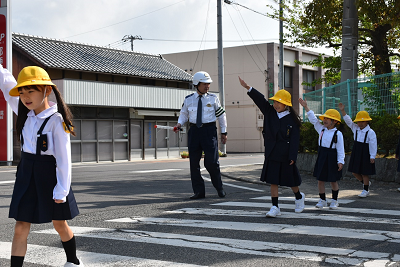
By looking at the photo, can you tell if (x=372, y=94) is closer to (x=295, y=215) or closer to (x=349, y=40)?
(x=349, y=40)

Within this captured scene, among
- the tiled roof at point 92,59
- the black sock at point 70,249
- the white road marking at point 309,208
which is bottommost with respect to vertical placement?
the white road marking at point 309,208

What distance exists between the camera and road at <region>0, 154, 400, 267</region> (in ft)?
13.6

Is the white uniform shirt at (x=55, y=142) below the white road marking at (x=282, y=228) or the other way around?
the other way around

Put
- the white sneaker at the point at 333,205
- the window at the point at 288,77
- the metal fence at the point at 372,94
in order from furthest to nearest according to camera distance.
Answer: the window at the point at 288,77 → the metal fence at the point at 372,94 → the white sneaker at the point at 333,205

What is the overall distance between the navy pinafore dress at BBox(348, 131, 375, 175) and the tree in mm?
4483

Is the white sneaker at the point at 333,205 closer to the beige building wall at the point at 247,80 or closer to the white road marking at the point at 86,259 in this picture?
the white road marking at the point at 86,259

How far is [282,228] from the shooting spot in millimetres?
5520

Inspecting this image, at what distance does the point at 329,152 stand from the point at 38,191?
5196 millimetres

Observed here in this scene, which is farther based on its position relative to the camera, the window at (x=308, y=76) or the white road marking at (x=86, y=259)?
the window at (x=308, y=76)

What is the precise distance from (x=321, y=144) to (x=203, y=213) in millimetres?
2311

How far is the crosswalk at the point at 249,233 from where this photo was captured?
164 inches

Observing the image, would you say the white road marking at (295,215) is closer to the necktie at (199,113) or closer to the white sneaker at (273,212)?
the white sneaker at (273,212)

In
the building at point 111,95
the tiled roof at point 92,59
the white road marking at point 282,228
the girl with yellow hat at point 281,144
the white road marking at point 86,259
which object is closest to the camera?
the white road marking at point 86,259

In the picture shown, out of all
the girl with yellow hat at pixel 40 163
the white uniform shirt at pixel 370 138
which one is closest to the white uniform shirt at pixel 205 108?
the white uniform shirt at pixel 370 138
